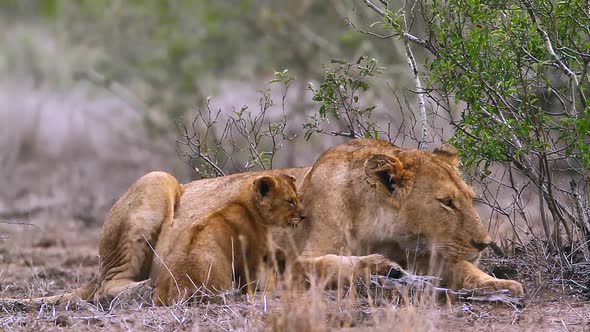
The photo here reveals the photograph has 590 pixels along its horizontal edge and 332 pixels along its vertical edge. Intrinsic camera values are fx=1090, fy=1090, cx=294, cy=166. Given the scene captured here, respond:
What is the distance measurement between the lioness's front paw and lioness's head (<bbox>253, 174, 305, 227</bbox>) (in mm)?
1283

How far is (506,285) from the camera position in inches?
255

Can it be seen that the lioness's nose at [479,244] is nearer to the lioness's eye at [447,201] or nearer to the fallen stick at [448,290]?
the lioness's eye at [447,201]

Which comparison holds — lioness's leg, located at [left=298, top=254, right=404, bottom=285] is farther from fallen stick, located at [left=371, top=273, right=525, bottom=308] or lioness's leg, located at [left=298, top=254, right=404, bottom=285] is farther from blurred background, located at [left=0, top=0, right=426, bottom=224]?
blurred background, located at [left=0, top=0, right=426, bottom=224]

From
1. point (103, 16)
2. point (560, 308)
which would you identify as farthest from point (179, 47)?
point (560, 308)

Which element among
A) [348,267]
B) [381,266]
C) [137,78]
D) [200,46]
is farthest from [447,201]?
[137,78]

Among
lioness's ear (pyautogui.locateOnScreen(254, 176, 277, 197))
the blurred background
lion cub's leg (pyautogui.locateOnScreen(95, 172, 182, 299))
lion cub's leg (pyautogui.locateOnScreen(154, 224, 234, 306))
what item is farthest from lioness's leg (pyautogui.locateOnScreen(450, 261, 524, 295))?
the blurred background

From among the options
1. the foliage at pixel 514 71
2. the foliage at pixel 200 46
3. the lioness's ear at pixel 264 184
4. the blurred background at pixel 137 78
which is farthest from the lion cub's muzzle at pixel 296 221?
the foliage at pixel 200 46

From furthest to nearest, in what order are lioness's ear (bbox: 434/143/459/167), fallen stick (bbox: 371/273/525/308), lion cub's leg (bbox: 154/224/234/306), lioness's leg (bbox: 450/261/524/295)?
lioness's ear (bbox: 434/143/459/167) < lion cub's leg (bbox: 154/224/234/306) < lioness's leg (bbox: 450/261/524/295) < fallen stick (bbox: 371/273/525/308)

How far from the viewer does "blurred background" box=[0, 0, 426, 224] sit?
56.3 ft

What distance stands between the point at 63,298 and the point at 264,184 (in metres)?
1.55

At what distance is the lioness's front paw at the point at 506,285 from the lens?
6449 millimetres

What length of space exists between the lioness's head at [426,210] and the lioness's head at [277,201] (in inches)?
20.9

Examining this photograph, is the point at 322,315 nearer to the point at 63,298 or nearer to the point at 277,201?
the point at 277,201

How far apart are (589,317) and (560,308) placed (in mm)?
374
